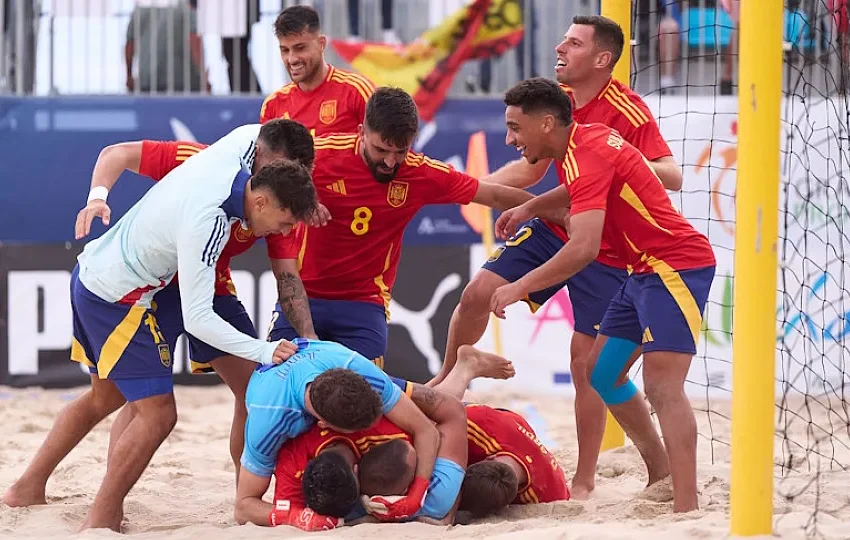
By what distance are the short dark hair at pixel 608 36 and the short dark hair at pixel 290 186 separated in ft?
6.03

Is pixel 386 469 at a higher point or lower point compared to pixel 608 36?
lower

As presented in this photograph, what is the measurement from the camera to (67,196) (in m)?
8.74

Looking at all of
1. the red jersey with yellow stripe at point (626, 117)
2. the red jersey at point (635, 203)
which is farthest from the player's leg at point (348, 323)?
the red jersey with yellow stripe at point (626, 117)

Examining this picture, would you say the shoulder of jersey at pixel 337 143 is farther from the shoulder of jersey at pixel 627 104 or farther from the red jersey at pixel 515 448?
the red jersey at pixel 515 448

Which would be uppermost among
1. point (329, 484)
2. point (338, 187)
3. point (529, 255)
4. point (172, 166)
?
point (172, 166)

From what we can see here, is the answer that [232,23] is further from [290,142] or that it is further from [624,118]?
[624,118]

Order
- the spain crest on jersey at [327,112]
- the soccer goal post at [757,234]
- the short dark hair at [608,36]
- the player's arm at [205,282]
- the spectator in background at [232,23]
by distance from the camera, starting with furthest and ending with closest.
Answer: the spectator in background at [232,23]
the spain crest on jersey at [327,112]
the short dark hair at [608,36]
the player's arm at [205,282]
the soccer goal post at [757,234]

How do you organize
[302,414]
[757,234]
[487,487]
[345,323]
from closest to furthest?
[757,234] → [302,414] → [487,487] → [345,323]

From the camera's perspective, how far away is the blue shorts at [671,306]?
465cm

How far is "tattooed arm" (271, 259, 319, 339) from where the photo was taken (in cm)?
525

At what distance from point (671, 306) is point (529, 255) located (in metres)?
1.18

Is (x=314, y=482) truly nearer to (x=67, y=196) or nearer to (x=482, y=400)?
(x=482, y=400)

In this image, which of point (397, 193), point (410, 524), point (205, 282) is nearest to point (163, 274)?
point (205, 282)

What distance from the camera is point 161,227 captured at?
4.70 metres
